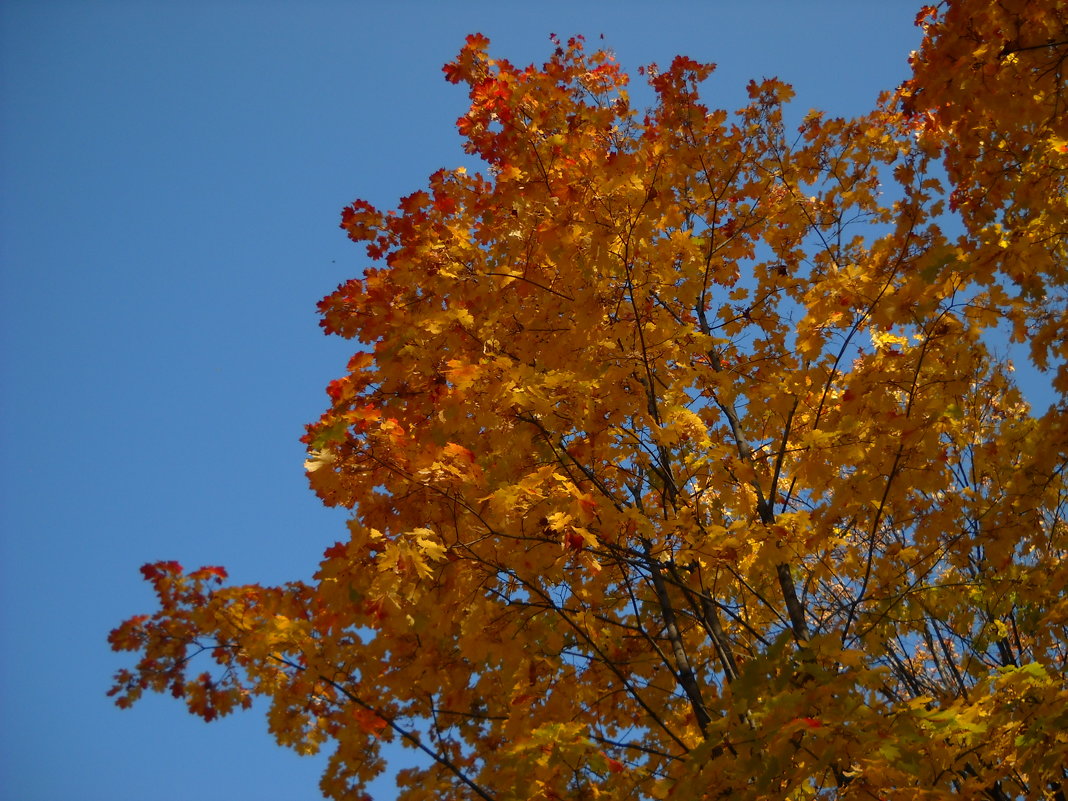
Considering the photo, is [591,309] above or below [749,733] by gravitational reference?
above

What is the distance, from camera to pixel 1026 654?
4.82m

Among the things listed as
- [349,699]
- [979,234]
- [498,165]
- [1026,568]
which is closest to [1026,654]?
[1026,568]

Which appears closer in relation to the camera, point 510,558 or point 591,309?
point 510,558

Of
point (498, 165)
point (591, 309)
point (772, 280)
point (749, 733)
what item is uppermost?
point (498, 165)

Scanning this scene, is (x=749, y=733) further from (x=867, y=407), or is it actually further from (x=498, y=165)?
(x=498, y=165)

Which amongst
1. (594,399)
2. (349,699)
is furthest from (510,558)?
(349,699)

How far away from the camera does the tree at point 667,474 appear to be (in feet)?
9.67

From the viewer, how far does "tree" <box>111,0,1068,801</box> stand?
9.67 ft

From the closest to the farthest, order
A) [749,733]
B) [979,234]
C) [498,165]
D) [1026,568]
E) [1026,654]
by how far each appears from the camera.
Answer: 1. [749,733]
2. [979,234]
3. [1026,568]
4. [498,165]
5. [1026,654]

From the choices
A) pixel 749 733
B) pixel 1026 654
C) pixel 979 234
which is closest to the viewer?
pixel 749 733

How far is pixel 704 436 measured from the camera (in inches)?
146

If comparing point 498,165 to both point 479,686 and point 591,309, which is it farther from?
point 479,686

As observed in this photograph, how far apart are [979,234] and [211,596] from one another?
4565 millimetres

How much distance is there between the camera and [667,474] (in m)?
3.78
